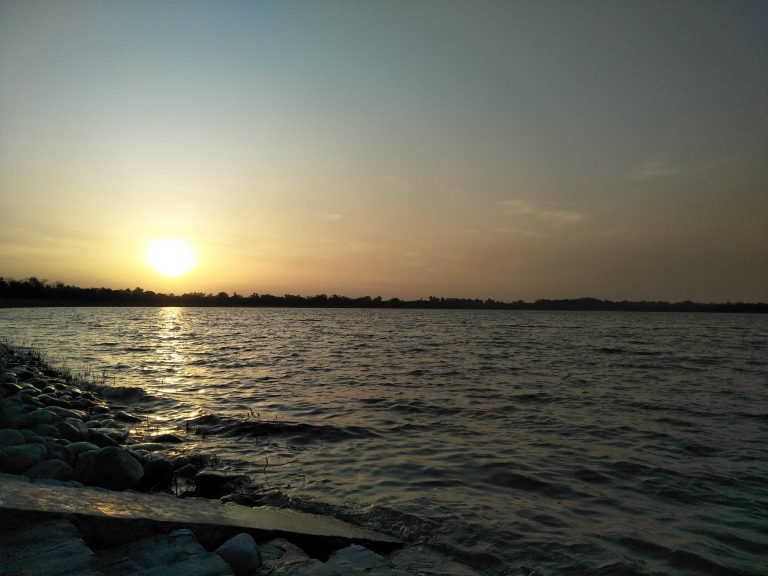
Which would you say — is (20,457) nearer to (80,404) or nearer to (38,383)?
(80,404)

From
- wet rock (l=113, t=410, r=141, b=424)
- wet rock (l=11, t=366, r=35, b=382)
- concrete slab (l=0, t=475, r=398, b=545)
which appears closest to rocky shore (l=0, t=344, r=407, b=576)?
concrete slab (l=0, t=475, r=398, b=545)

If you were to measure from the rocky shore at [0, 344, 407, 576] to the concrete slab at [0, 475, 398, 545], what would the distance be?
13cm

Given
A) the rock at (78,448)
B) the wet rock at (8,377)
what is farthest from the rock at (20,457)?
the wet rock at (8,377)

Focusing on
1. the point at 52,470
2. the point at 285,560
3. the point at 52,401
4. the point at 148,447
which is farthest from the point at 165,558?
the point at 52,401

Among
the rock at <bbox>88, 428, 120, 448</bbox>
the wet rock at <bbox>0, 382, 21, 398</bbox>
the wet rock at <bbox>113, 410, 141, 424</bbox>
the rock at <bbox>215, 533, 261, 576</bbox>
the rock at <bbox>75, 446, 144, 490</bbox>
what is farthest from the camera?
the wet rock at <bbox>113, 410, 141, 424</bbox>

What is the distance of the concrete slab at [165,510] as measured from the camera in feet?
14.2

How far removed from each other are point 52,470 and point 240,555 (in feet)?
10.7

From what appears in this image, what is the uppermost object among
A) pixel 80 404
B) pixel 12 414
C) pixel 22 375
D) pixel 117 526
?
pixel 117 526

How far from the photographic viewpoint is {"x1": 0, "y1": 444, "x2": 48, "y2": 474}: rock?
20.3 ft

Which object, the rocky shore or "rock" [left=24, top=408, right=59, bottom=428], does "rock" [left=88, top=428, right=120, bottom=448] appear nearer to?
the rocky shore

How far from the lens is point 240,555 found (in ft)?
14.7

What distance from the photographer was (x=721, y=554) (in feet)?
18.2

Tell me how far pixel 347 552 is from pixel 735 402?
1463 cm

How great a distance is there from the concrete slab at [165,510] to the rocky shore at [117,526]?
0.43ft
